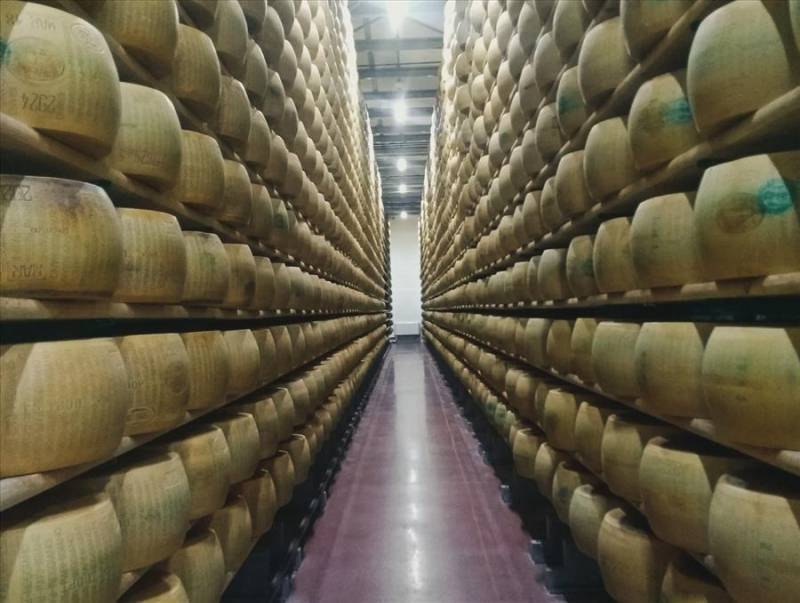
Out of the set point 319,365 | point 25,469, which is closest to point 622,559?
point 25,469

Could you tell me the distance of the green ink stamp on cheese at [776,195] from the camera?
1331 millimetres

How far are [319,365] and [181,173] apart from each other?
2990 millimetres

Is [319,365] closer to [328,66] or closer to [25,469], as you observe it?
[328,66]

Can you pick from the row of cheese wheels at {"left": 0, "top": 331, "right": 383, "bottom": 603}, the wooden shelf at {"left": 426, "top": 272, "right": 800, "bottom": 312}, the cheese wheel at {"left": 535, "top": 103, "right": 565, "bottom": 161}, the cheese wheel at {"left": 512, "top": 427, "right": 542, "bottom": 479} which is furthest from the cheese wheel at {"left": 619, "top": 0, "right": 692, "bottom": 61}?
the cheese wheel at {"left": 512, "top": 427, "right": 542, "bottom": 479}

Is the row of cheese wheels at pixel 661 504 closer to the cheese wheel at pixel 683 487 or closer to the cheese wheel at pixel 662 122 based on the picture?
the cheese wheel at pixel 683 487

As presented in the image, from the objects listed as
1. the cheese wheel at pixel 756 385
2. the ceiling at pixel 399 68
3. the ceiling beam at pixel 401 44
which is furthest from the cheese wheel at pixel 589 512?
the ceiling beam at pixel 401 44

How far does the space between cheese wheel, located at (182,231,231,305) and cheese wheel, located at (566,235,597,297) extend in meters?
1.35

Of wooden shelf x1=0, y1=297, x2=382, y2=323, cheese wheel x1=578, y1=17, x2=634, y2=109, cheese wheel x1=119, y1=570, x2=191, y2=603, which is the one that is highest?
cheese wheel x1=578, y1=17, x2=634, y2=109

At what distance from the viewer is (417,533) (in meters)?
3.79

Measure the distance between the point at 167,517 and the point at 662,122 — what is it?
1.68 metres

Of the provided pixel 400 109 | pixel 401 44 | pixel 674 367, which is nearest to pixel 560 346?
pixel 674 367

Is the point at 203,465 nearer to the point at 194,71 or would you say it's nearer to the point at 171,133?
the point at 171,133

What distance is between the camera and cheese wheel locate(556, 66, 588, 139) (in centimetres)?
259

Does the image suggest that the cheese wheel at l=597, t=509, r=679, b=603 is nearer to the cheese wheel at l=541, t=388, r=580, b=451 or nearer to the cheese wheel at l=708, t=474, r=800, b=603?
the cheese wheel at l=708, t=474, r=800, b=603
